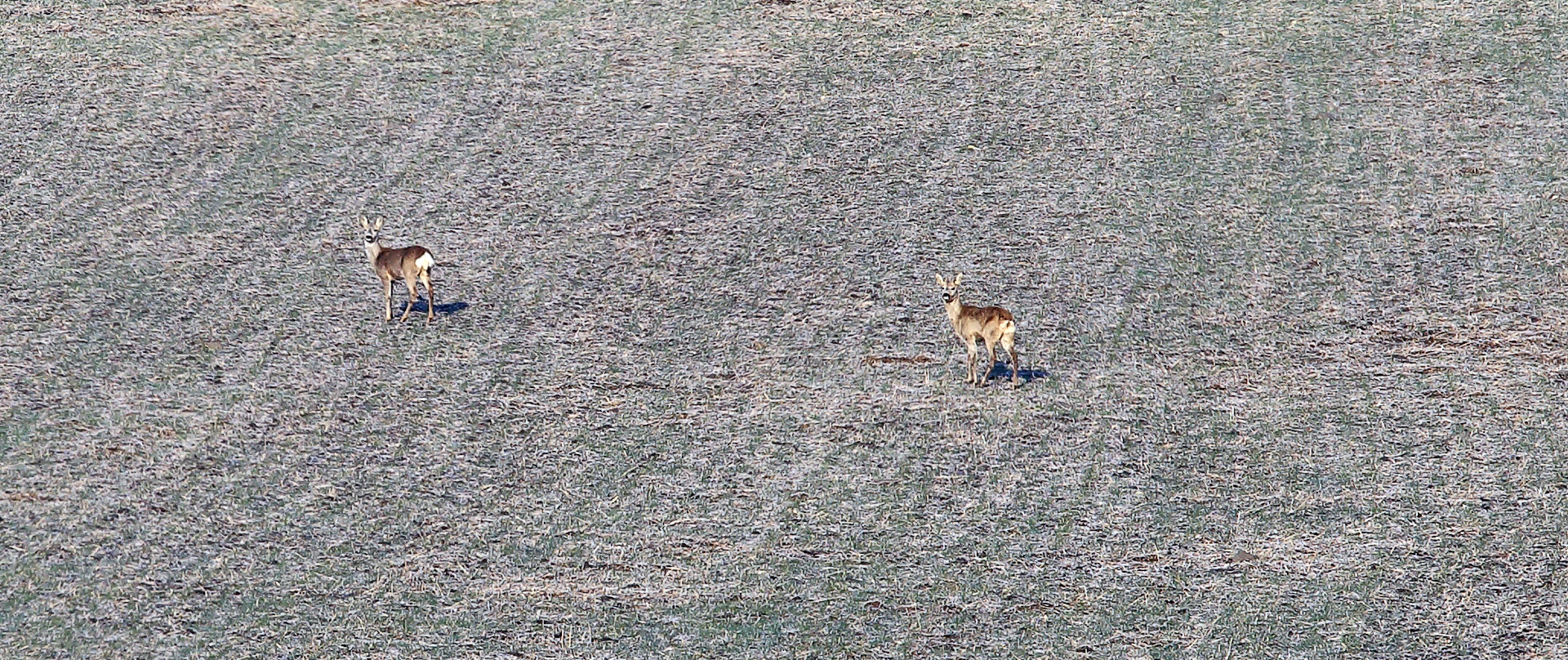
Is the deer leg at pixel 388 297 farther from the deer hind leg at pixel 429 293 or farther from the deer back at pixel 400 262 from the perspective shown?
the deer hind leg at pixel 429 293

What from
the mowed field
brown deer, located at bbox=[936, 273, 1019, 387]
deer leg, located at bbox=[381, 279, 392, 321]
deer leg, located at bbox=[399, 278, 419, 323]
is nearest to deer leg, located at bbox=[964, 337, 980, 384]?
brown deer, located at bbox=[936, 273, 1019, 387]

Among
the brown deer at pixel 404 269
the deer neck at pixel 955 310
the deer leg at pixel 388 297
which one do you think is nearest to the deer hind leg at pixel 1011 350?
the deer neck at pixel 955 310

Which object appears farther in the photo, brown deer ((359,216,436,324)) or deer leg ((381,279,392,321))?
deer leg ((381,279,392,321))

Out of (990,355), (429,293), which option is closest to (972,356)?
(990,355)

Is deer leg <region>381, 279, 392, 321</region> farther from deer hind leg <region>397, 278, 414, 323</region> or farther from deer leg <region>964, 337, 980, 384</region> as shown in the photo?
deer leg <region>964, 337, 980, 384</region>

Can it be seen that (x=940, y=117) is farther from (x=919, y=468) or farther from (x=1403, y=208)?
(x=919, y=468)

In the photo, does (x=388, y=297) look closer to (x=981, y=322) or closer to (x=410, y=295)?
(x=410, y=295)

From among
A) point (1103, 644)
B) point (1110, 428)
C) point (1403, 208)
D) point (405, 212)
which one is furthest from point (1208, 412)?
point (405, 212)
